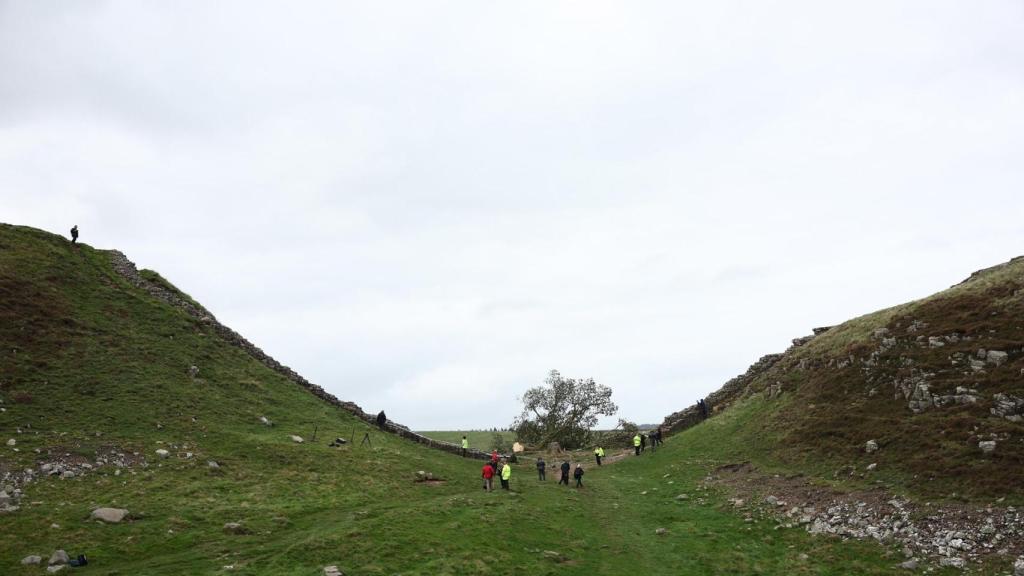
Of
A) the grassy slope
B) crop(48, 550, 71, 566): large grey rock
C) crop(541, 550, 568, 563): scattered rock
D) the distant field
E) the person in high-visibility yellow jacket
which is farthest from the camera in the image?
the distant field

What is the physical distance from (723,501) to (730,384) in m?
30.6

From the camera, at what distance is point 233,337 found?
6050 centimetres

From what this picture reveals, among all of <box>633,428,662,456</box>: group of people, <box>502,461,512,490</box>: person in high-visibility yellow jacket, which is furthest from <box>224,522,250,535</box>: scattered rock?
<box>633,428,662,456</box>: group of people

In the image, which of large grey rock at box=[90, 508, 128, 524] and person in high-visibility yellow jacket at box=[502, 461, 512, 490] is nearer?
large grey rock at box=[90, 508, 128, 524]

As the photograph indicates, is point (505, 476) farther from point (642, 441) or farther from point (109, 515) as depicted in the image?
point (642, 441)

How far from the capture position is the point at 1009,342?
3522cm

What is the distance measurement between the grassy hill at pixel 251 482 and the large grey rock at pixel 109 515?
0.46 m

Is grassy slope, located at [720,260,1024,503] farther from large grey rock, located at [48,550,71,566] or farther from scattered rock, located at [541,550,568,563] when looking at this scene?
large grey rock, located at [48,550,71,566]

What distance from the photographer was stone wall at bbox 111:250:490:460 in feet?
189

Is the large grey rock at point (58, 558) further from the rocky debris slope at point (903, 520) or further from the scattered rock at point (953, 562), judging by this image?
the scattered rock at point (953, 562)

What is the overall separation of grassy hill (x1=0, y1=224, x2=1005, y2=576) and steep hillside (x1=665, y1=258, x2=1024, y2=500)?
4.99 meters

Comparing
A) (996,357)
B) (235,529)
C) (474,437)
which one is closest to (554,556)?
(235,529)

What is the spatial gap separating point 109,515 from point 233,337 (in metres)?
34.4

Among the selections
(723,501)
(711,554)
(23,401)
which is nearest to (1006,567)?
(711,554)
